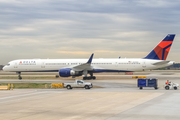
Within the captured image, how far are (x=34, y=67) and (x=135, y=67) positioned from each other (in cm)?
2439

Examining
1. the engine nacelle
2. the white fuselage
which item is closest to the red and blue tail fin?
the white fuselage

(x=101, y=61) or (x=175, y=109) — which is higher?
(x=101, y=61)

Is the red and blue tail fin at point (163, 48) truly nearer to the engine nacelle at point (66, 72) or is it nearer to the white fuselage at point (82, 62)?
the white fuselage at point (82, 62)

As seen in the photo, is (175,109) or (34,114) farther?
(175,109)

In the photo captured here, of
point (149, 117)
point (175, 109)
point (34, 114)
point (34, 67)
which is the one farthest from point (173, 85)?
point (34, 67)

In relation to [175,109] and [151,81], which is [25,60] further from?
[175,109]

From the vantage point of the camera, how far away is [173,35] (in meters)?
62.5

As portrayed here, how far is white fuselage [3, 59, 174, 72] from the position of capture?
61.8m

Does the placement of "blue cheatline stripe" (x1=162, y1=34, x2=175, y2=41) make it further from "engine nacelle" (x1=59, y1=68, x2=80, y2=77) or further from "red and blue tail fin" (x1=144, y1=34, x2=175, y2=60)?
"engine nacelle" (x1=59, y1=68, x2=80, y2=77)

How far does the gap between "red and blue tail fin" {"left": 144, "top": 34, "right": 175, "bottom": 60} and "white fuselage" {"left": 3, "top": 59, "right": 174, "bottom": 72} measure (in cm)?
174

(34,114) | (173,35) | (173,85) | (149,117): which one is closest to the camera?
(149,117)

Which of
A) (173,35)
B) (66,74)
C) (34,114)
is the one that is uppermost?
(173,35)

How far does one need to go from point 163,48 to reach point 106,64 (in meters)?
13.7

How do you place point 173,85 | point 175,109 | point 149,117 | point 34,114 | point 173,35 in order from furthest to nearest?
1. point 173,35
2. point 173,85
3. point 175,109
4. point 34,114
5. point 149,117
